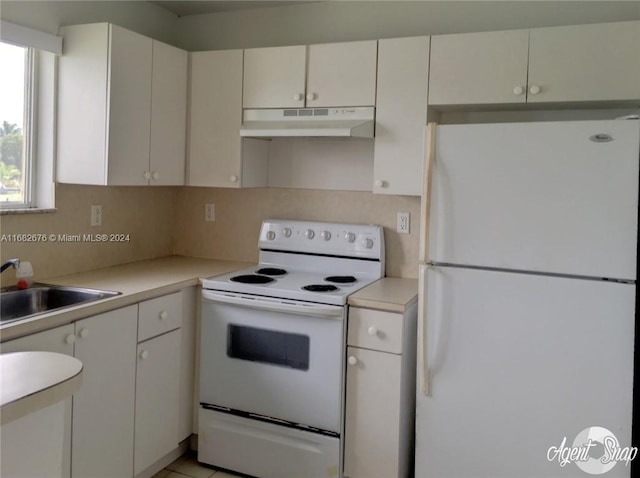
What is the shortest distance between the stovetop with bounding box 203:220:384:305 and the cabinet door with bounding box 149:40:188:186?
1.97 ft

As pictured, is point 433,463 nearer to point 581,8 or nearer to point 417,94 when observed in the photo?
point 417,94

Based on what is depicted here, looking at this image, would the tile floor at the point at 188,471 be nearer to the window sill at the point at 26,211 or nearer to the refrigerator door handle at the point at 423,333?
the refrigerator door handle at the point at 423,333

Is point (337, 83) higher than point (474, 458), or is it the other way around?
point (337, 83)

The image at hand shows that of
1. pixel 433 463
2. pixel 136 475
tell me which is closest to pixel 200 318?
pixel 136 475

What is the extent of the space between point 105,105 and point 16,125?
0.41 m

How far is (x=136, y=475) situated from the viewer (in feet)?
Answer: 8.28

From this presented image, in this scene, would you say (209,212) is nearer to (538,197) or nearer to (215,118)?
(215,118)

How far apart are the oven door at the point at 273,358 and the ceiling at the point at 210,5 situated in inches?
65.7

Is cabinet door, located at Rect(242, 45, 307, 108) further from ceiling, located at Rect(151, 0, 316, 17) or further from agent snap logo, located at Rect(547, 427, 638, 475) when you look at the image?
agent snap logo, located at Rect(547, 427, 638, 475)

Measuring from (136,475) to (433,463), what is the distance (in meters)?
1.29

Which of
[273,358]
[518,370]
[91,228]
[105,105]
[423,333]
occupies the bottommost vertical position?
[273,358]

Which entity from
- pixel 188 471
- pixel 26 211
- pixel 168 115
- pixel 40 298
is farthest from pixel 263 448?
pixel 168 115

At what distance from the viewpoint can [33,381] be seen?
1.37m

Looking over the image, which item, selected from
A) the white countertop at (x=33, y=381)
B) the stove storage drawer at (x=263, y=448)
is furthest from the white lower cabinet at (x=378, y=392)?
the white countertop at (x=33, y=381)
